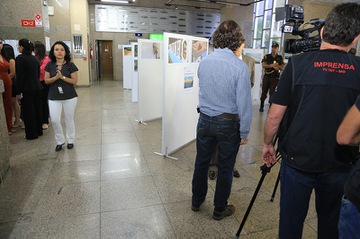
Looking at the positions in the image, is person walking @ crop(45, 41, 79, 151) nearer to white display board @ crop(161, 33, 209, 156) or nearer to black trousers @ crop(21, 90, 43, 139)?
black trousers @ crop(21, 90, 43, 139)

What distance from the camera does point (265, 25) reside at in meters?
13.8

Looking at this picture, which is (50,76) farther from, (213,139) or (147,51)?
(213,139)

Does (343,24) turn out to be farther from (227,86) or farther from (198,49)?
(198,49)

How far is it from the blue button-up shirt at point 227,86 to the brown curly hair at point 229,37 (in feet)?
0.16

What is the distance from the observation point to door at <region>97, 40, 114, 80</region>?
12994 millimetres

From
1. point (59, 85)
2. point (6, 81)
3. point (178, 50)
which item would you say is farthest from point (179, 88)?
point (6, 81)

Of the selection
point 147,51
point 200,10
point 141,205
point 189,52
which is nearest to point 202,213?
point 141,205

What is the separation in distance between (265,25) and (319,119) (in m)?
14.0

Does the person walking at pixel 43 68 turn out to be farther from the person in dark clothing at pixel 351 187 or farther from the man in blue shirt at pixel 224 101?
the person in dark clothing at pixel 351 187

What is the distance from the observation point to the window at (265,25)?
12844 mm

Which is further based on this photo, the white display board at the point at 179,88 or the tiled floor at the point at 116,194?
the white display board at the point at 179,88

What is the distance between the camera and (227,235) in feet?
6.70

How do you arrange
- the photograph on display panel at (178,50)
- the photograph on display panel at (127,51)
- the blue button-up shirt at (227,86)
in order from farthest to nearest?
the photograph on display panel at (127,51)
the photograph on display panel at (178,50)
the blue button-up shirt at (227,86)

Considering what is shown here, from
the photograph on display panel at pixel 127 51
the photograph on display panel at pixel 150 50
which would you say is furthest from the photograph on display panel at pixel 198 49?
the photograph on display panel at pixel 127 51
